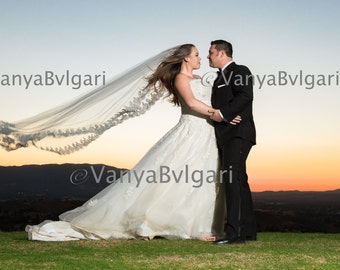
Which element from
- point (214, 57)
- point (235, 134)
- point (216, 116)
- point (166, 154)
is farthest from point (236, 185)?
point (214, 57)

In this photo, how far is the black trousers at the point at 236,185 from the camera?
769cm

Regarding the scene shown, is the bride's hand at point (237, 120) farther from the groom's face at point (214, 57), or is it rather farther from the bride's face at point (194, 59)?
the bride's face at point (194, 59)

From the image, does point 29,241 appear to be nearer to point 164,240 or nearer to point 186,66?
point 164,240

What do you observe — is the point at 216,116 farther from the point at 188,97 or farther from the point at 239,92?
the point at 188,97

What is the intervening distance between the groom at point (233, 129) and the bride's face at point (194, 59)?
49 cm

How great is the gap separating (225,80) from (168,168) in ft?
4.89

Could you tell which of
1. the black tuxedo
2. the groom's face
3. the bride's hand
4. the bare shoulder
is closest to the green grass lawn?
the black tuxedo

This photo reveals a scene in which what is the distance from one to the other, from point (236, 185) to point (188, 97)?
53.6 inches

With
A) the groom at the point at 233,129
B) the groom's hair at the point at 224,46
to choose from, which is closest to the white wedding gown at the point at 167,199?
the groom at the point at 233,129

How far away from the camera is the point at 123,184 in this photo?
878 cm

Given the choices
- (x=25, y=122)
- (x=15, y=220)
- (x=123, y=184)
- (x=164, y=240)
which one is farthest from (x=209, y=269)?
Answer: (x=15, y=220)

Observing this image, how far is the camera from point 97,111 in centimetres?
895

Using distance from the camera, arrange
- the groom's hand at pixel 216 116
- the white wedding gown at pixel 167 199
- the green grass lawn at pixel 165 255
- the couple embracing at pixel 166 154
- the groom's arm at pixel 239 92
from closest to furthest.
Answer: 1. the green grass lawn at pixel 165 255
2. the groom's arm at pixel 239 92
3. the groom's hand at pixel 216 116
4. the couple embracing at pixel 166 154
5. the white wedding gown at pixel 167 199

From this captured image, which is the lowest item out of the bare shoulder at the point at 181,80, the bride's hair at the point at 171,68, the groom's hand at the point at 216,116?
the groom's hand at the point at 216,116
